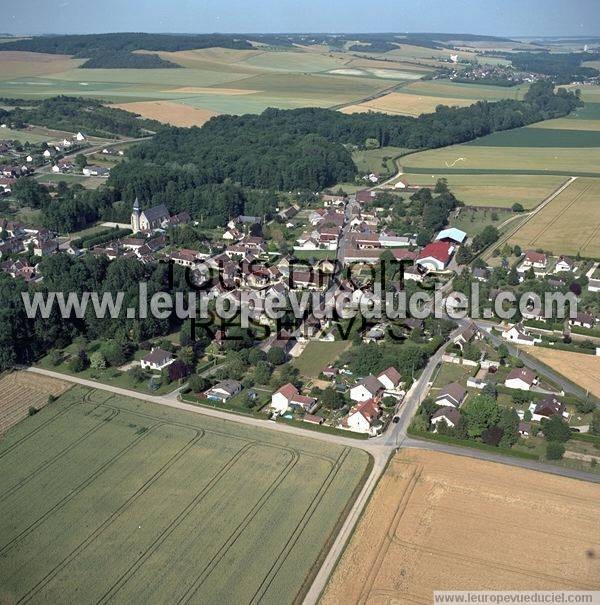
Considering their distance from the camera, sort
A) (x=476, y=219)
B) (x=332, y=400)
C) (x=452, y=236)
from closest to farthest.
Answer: (x=332, y=400), (x=452, y=236), (x=476, y=219)

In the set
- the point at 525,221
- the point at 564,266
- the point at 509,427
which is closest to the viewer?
the point at 509,427

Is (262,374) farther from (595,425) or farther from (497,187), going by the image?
(497,187)

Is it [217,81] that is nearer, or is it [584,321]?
[584,321]

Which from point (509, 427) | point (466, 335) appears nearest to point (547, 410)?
point (509, 427)

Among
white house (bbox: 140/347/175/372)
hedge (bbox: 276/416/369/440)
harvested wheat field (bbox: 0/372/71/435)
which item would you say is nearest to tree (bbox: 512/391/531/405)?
hedge (bbox: 276/416/369/440)

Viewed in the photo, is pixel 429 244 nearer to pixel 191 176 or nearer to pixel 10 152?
pixel 191 176

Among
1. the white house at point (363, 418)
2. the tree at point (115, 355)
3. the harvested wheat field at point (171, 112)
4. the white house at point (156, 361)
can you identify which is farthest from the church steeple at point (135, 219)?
the harvested wheat field at point (171, 112)

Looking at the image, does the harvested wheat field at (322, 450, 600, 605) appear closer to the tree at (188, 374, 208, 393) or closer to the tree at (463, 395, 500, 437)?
the tree at (463, 395, 500, 437)

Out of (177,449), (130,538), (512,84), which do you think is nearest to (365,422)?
(177,449)
